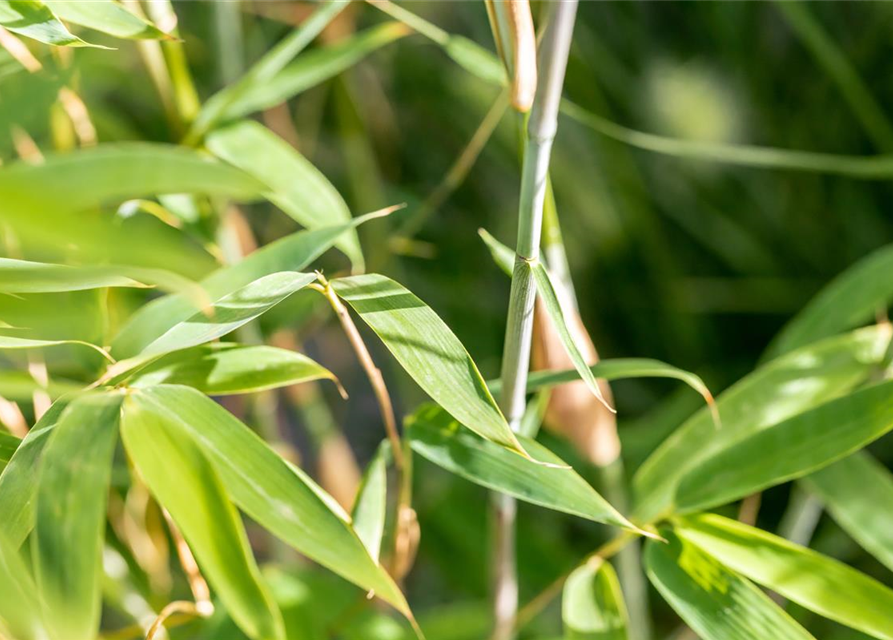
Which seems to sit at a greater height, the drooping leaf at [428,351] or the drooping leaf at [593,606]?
the drooping leaf at [428,351]

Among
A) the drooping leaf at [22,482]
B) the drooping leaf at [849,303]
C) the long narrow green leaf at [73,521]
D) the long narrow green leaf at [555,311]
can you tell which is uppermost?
the drooping leaf at [849,303]

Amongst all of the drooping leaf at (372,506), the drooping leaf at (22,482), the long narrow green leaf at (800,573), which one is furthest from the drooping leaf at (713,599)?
the drooping leaf at (22,482)

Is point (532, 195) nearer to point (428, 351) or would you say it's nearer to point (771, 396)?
point (428, 351)

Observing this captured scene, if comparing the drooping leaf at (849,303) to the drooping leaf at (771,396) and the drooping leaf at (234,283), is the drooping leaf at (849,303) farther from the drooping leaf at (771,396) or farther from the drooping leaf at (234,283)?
the drooping leaf at (234,283)

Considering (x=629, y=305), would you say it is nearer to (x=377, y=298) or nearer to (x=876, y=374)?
(x=876, y=374)

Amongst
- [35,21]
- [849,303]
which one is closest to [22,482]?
[35,21]

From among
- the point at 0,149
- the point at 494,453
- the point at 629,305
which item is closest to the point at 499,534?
the point at 494,453
